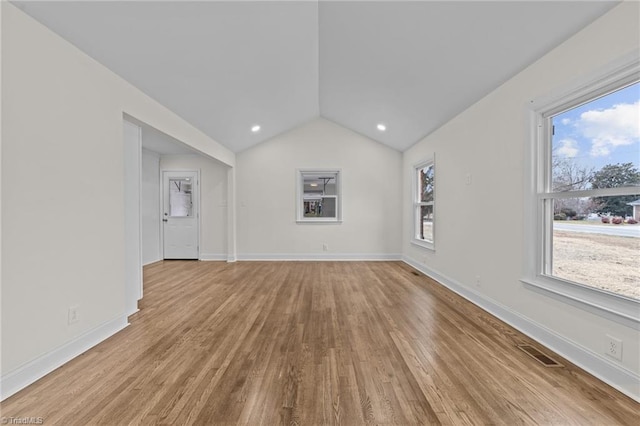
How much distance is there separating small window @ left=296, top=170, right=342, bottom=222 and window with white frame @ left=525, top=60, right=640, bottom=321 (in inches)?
163

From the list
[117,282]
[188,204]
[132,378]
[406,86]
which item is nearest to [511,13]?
[406,86]

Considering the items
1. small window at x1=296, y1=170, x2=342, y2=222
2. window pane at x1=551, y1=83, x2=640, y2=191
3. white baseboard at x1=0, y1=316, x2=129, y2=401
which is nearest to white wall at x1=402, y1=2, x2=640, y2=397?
window pane at x1=551, y1=83, x2=640, y2=191

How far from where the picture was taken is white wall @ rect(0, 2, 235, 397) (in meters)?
1.64

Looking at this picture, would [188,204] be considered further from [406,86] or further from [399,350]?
[399,350]

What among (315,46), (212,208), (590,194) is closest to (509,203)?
(590,194)

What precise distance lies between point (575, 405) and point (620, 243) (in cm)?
111

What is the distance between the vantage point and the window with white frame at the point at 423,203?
16.0 feet

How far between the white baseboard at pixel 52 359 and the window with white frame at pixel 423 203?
440cm

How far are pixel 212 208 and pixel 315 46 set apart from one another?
4154mm

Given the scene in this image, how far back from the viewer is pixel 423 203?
506cm

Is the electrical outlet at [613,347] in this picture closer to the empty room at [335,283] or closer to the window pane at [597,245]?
the empty room at [335,283]

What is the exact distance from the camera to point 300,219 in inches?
240

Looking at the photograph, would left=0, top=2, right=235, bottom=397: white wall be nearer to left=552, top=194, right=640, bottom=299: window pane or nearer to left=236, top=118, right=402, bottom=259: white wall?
left=236, top=118, right=402, bottom=259: white wall


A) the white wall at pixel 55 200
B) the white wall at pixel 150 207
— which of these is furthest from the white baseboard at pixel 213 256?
the white wall at pixel 55 200
